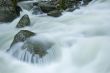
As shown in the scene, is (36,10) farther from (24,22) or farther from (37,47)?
(37,47)

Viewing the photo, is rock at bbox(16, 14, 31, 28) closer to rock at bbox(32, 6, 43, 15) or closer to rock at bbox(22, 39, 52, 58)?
rock at bbox(32, 6, 43, 15)

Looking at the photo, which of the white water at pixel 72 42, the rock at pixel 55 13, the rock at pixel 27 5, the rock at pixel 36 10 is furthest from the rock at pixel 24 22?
the rock at pixel 27 5

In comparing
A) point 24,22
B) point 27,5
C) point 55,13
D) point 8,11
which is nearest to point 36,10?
point 27,5

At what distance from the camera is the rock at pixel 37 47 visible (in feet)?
23.2

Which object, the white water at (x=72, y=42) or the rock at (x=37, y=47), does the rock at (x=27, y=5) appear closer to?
the white water at (x=72, y=42)

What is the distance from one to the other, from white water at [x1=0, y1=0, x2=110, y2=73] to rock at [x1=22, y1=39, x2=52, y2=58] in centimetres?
29

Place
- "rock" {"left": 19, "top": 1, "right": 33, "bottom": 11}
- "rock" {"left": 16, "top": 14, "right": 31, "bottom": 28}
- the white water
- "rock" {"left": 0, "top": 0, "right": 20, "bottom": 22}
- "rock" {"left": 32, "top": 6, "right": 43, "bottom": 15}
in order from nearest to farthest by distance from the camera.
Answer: the white water < "rock" {"left": 16, "top": 14, "right": 31, "bottom": 28} < "rock" {"left": 0, "top": 0, "right": 20, "bottom": 22} < "rock" {"left": 32, "top": 6, "right": 43, "bottom": 15} < "rock" {"left": 19, "top": 1, "right": 33, "bottom": 11}

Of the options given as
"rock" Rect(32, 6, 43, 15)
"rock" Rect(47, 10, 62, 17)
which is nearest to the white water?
"rock" Rect(47, 10, 62, 17)

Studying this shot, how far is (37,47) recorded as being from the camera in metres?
7.20

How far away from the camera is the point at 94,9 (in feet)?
39.5

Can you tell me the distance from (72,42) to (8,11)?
4211 millimetres

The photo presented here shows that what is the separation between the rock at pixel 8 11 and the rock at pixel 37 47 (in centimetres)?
396

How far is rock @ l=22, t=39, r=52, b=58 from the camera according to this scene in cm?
708

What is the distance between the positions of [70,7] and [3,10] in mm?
2901
